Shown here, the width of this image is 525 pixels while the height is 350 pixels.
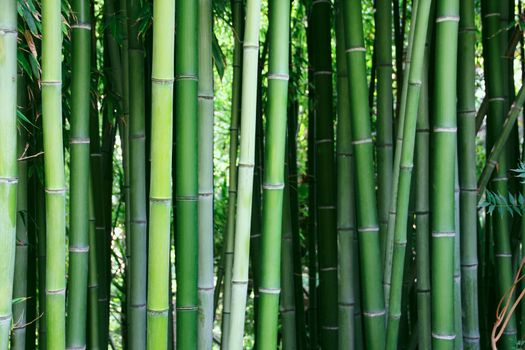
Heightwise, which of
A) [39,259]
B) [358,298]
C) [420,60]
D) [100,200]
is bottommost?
[358,298]

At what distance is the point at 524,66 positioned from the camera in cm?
264

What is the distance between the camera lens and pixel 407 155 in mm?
1781

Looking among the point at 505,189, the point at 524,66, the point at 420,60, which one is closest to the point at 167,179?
the point at 420,60

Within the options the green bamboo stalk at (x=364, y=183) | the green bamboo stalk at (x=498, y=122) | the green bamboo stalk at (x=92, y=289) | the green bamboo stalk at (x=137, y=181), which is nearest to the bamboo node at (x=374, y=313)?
the green bamboo stalk at (x=364, y=183)

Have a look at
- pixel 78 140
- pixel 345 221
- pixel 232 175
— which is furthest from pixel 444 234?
pixel 78 140

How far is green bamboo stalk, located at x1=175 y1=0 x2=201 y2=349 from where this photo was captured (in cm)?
158

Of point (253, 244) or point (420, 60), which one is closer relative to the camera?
point (420, 60)

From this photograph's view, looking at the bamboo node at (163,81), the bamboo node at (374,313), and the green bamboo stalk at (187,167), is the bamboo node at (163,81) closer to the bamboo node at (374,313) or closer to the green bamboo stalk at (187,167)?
the green bamboo stalk at (187,167)

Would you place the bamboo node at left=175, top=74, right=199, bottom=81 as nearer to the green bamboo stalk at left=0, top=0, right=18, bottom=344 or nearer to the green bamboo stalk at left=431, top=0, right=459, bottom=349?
the green bamboo stalk at left=0, top=0, right=18, bottom=344

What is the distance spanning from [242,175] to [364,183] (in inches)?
21.3

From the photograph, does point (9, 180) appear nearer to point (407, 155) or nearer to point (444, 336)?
point (407, 155)

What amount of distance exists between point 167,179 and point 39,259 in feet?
3.11

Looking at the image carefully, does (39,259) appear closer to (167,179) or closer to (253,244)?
(253,244)

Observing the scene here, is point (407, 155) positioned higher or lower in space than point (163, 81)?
lower
